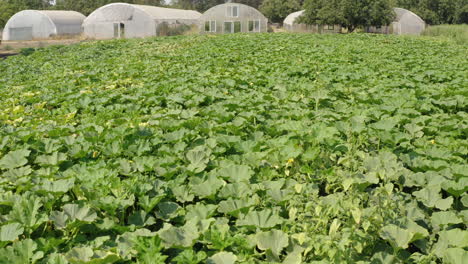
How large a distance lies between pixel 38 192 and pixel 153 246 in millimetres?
1175

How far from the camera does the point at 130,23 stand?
112 ft

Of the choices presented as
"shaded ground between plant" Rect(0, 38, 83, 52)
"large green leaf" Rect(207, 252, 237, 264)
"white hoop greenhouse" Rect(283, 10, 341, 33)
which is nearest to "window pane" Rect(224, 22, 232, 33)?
"white hoop greenhouse" Rect(283, 10, 341, 33)

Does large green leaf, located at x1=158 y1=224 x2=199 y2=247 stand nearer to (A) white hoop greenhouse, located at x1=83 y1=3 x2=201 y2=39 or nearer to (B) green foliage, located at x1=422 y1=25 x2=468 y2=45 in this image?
(B) green foliage, located at x1=422 y1=25 x2=468 y2=45

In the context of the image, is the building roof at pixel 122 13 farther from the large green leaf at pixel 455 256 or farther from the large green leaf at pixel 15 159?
the large green leaf at pixel 455 256

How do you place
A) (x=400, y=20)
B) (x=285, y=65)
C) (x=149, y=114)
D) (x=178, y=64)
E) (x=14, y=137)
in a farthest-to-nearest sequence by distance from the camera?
(x=400, y=20) → (x=178, y=64) → (x=285, y=65) → (x=149, y=114) → (x=14, y=137)

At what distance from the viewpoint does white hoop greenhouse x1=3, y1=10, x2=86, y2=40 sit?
36.8 m

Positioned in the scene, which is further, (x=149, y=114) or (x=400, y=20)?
(x=400, y=20)

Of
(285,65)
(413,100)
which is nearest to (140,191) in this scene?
(413,100)

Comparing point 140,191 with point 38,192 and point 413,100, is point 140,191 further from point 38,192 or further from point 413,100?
point 413,100

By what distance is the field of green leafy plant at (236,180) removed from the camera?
257 centimetres

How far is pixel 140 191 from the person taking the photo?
3176 mm

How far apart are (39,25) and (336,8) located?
2554 cm

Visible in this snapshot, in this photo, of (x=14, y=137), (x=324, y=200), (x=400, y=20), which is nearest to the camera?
(x=324, y=200)

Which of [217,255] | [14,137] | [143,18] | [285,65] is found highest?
[143,18]
